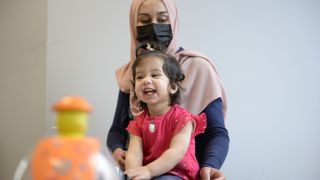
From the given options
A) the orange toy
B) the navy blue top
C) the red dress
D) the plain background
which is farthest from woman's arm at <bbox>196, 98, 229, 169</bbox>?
the orange toy

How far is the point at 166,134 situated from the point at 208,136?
0.85 ft

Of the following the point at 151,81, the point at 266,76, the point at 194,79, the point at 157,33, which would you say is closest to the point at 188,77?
the point at 194,79

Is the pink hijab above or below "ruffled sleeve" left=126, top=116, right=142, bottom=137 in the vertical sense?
above

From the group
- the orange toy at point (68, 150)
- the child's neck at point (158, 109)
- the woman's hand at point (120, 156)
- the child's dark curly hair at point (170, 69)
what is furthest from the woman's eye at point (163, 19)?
the orange toy at point (68, 150)

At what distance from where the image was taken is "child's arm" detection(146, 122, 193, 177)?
0.90 m

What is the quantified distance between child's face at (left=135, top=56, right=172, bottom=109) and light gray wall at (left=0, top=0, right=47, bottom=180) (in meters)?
0.76

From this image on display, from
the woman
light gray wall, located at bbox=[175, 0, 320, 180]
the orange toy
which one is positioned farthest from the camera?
light gray wall, located at bbox=[175, 0, 320, 180]

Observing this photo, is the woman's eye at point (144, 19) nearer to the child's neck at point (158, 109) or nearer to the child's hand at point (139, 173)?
the child's neck at point (158, 109)

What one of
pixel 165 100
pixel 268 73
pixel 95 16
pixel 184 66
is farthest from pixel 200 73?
pixel 268 73

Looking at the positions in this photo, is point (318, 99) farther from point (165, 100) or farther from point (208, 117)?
point (165, 100)

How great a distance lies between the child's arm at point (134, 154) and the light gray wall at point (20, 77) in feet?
2.31

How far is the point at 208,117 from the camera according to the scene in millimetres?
1225

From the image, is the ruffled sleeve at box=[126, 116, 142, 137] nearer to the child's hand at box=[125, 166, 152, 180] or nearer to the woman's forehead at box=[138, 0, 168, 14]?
the child's hand at box=[125, 166, 152, 180]

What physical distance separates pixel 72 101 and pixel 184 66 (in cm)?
94
